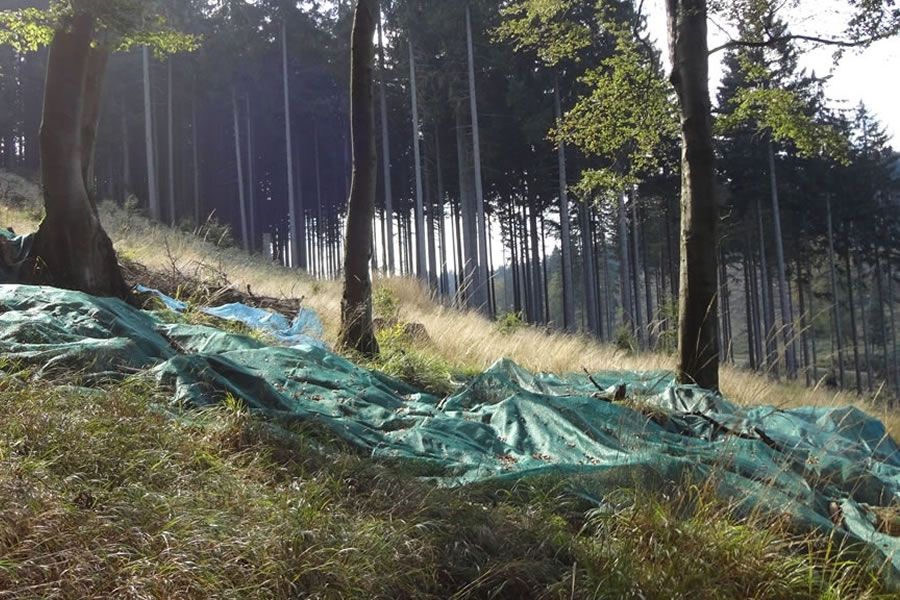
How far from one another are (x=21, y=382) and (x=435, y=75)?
22.8 m

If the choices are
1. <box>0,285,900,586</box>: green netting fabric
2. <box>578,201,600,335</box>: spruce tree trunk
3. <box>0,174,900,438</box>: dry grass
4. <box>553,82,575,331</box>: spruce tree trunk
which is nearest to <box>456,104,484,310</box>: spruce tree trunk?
<box>553,82,575,331</box>: spruce tree trunk

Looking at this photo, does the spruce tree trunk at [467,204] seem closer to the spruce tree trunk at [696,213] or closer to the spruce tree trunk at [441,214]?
the spruce tree trunk at [441,214]

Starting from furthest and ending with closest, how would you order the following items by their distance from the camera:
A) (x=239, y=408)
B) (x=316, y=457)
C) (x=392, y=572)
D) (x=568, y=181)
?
(x=568, y=181) → (x=239, y=408) → (x=316, y=457) → (x=392, y=572)

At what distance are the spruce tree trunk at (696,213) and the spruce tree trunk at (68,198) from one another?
18.6 feet

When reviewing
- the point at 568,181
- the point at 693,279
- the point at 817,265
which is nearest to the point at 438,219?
the point at 568,181

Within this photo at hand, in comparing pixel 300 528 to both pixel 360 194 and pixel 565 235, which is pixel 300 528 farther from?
pixel 565 235

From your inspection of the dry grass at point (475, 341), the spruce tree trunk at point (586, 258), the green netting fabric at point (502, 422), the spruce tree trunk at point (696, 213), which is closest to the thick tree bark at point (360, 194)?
the dry grass at point (475, 341)

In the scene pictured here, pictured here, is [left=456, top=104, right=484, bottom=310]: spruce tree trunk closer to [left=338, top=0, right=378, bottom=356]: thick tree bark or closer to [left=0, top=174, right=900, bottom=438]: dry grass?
[left=0, top=174, right=900, bottom=438]: dry grass

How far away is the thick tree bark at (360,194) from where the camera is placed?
7055 millimetres

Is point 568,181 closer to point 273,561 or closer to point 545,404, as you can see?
point 545,404

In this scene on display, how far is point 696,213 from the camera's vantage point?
6332mm

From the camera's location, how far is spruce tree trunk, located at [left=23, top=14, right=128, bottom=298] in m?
6.67

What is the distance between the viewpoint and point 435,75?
960 inches

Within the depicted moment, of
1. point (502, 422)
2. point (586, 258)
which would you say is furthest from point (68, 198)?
point (586, 258)
